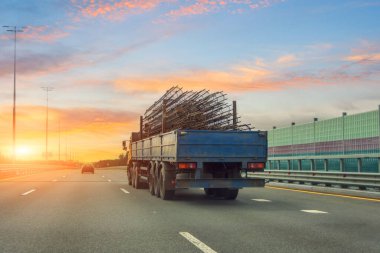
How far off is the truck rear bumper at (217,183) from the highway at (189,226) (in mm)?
527

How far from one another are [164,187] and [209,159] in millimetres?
1646

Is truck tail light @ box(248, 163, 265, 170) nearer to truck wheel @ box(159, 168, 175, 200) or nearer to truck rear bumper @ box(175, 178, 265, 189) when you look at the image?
truck rear bumper @ box(175, 178, 265, 189)

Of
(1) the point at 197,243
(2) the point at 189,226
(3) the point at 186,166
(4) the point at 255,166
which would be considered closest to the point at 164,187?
(3) the point at 186,166

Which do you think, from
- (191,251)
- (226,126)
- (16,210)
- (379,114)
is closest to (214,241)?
(191,251)

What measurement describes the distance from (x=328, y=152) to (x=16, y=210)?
24.5 m

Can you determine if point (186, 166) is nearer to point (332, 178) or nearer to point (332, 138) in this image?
point (332, 178)

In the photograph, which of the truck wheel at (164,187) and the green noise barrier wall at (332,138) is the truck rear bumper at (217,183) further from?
the green noise barrier wall at (332,138)

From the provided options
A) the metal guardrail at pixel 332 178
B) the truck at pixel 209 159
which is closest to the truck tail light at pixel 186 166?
the truck at pixel 209 159

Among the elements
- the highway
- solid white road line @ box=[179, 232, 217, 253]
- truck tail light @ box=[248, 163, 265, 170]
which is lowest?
the highway

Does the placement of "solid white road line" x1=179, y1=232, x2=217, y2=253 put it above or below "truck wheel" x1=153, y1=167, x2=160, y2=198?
below

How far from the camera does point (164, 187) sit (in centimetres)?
1356

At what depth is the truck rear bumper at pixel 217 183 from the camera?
12.6 m

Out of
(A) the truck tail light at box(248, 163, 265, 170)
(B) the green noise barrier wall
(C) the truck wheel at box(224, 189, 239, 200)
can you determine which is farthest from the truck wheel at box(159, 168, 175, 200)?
(B) the green noise barrier wall

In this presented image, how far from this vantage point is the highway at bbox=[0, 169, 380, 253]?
22.4ft
